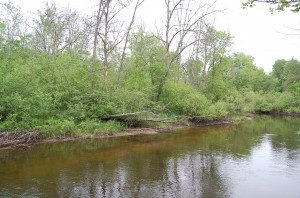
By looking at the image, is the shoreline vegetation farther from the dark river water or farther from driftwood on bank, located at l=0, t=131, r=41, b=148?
the dark river water

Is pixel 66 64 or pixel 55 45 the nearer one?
pixel 66 64

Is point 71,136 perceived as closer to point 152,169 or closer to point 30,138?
point 30,138

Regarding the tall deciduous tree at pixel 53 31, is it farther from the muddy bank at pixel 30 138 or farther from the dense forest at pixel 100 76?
the muddy bank at pixel 30 138

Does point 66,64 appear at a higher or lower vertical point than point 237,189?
higher

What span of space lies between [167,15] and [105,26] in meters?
11.1

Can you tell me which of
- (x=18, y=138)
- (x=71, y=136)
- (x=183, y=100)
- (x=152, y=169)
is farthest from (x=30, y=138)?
(x=183, y=100)

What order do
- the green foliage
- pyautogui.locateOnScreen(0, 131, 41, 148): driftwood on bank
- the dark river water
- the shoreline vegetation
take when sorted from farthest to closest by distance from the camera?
the green foliage → the shoreline vegetation → pyautogui.locateOnScreen(0, 131, 41, 148): driftwood on bank → the dark river water

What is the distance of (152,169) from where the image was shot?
13773 millimetres

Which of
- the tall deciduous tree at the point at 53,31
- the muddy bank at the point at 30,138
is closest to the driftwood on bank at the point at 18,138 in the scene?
the muddy bank at the point at 30,138

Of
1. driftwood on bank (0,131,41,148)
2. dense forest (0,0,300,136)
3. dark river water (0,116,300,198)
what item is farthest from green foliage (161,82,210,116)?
driftwood on bank (0,131,41,148)

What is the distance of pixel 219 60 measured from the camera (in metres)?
41.9

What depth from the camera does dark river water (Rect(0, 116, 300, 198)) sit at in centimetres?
1081

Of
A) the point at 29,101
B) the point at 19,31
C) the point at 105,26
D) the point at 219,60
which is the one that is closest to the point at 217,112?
the point at 219,60

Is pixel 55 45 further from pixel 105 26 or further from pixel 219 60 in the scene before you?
pixel 219 60
